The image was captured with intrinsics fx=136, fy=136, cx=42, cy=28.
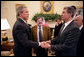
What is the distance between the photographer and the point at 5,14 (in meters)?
7.18

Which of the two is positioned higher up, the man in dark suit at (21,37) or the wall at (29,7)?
the wall at (29,7)

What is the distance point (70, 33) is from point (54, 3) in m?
5.48

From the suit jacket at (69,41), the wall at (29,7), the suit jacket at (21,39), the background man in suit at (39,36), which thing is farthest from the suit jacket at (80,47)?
the wall at (29,7)

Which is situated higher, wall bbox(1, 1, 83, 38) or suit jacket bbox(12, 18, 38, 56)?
wall bbox(1, 1, 83, 38)

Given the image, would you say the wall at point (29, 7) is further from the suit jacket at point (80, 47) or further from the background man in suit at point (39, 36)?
the suit jacket at point (80, 47)

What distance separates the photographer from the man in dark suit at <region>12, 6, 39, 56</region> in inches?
86.0

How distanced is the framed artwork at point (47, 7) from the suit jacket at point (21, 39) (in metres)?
5.07

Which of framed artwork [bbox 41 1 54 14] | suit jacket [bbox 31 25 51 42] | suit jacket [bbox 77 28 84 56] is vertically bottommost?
suit jacket [bbox 77 28 84 56]

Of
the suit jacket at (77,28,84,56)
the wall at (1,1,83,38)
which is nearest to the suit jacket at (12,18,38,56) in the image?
the suit jacket at (77,28,84,56)

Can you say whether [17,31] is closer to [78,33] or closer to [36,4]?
[78,33]

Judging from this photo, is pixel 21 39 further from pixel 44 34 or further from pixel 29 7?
pixel 29 7

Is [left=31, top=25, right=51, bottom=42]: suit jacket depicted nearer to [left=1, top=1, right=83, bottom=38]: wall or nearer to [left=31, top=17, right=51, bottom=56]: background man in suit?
[left=31, top=17, right=51, bottom=56]: background man in suit

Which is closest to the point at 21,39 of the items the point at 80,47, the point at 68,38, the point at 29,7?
the point at 68,38

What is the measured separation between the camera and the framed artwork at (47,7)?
7.24 meters
